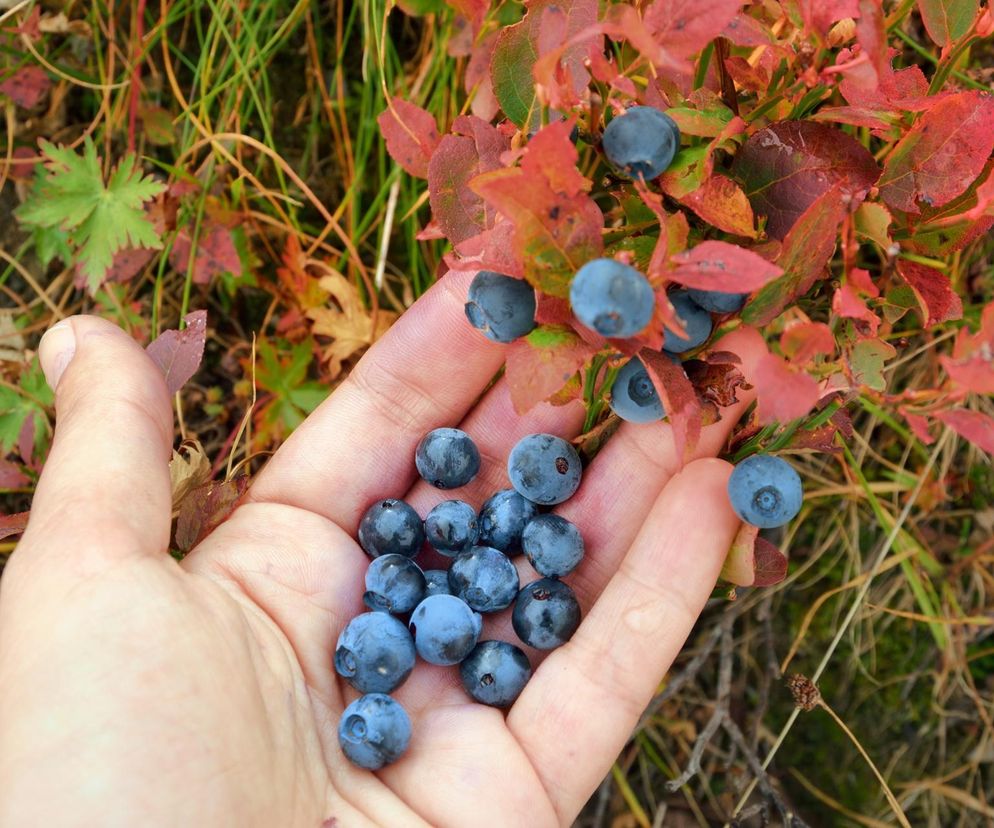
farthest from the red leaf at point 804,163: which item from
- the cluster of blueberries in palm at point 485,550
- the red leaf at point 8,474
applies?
the red leaf at point 8,474

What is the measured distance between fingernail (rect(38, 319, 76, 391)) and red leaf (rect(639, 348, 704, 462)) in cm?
104

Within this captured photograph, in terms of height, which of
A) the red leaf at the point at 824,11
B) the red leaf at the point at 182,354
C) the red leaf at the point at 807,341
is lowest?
the red leaf at the point at 182,354

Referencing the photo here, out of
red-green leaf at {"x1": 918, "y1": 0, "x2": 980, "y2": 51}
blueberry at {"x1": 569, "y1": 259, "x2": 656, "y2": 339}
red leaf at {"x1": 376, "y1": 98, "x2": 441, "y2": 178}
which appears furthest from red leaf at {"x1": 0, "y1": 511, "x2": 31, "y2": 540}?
red-green leaf at {"x1": 918, "y1": 0, "x2": 980, "y2": 51}

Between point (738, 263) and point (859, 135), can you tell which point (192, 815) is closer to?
point (738, 263)

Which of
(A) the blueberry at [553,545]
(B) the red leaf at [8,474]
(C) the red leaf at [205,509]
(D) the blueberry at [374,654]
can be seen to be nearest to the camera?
(D) the blueberry at [374,654]

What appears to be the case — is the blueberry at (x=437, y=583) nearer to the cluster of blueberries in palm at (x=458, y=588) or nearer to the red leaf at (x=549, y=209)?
the cluster of blueberries in palm at (x=458, y=588)

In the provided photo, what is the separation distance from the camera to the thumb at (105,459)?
1.42 metres

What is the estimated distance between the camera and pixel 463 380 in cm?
193

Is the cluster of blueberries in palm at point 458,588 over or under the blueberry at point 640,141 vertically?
under

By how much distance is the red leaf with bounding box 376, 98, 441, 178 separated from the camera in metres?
1.47

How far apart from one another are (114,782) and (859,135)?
195 centimetres

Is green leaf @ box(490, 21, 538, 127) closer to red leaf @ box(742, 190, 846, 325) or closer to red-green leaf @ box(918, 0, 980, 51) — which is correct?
red leaf @ box(742, 190, 846, 325)

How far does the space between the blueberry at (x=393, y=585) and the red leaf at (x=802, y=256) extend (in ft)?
2.51

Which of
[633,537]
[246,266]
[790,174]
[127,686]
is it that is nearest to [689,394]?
[790,174]
